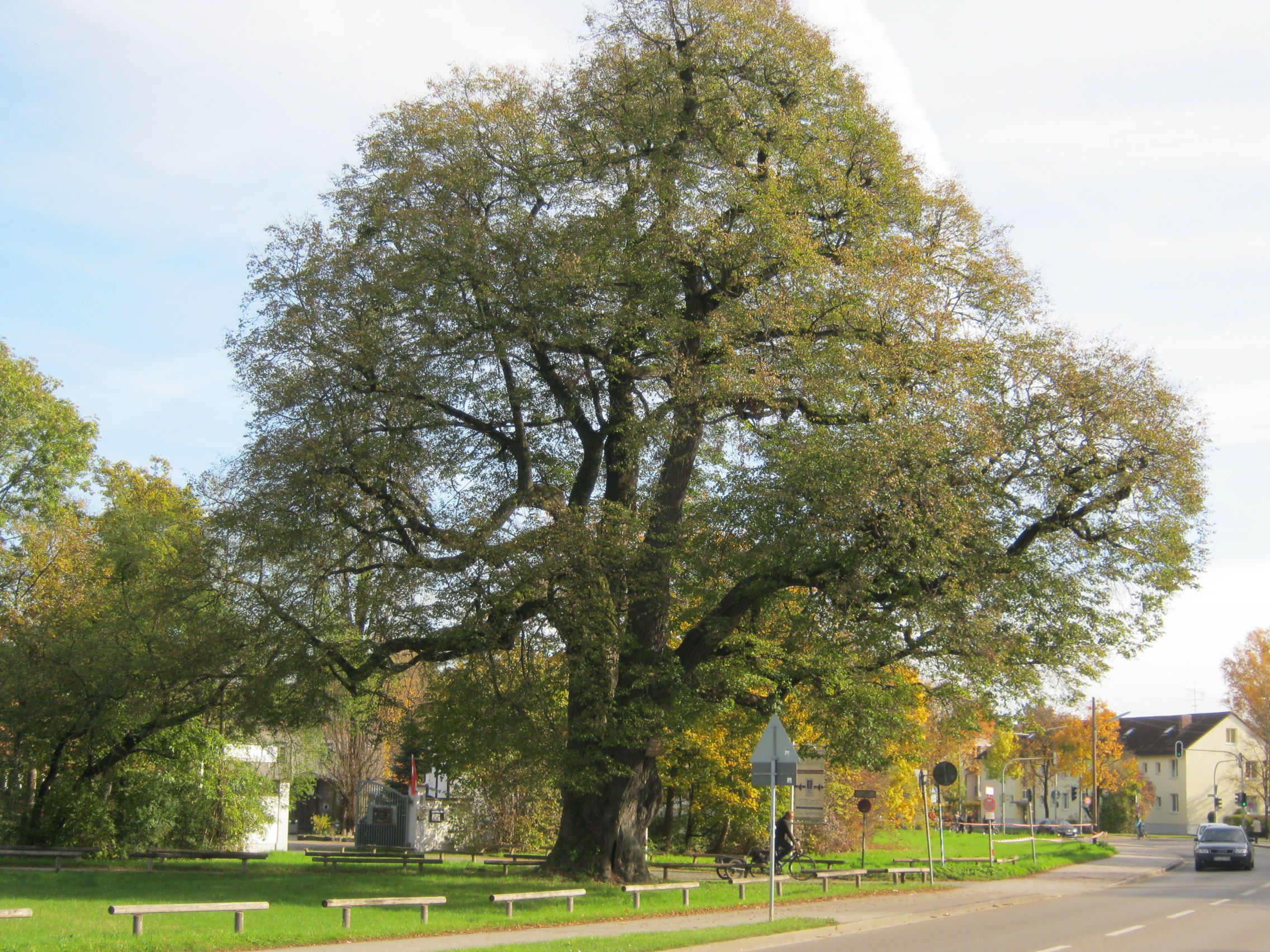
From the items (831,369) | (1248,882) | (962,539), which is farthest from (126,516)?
(1248,882)

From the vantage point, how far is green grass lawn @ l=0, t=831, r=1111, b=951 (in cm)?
1323

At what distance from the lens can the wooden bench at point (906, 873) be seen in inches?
1020

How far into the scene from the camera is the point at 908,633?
19.4 m

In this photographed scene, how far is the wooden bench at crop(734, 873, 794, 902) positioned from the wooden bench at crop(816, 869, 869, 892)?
0.87 meters

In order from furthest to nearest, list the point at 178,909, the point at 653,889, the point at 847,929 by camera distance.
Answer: the point at 653,889 → the point at 847,929 → the point at 178,909

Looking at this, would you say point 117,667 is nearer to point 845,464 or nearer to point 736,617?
point 736,617

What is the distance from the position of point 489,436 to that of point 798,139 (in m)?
8.94

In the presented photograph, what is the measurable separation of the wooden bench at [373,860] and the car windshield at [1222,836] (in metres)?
27.4

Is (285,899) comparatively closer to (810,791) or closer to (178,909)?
(178,909)

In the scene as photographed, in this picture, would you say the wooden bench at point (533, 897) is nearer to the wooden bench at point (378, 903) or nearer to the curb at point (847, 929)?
the wooden bench at point (378, 903)

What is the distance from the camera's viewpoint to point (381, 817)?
40.9 metres

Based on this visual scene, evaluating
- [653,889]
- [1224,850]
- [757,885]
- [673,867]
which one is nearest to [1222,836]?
[1224,850]

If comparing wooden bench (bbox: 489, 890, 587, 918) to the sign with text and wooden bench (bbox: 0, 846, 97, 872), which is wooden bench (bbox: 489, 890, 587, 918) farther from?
wooden bench (bbox: 0, 846, 97, 872)

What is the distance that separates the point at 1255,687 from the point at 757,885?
69391 mm
